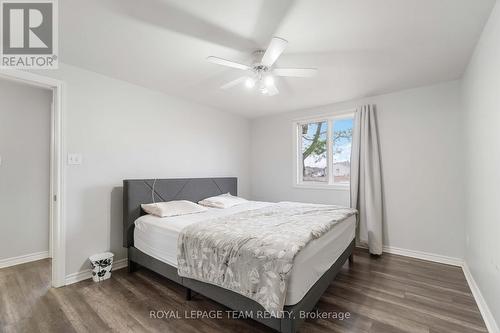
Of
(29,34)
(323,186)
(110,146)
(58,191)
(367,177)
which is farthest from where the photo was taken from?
(323,186)

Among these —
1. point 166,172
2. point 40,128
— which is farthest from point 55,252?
point 40,128

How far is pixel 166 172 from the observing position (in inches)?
135

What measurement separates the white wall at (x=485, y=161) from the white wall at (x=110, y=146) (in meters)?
3.55

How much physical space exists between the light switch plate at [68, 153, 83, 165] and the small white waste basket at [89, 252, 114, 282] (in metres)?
1.10

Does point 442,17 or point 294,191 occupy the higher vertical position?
point 442,17

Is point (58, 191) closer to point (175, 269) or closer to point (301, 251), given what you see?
point (175, 269)

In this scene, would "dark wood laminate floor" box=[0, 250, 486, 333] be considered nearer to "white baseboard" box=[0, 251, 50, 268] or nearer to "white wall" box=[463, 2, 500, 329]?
"white baseboard" box=[0, 251, 50, 268]

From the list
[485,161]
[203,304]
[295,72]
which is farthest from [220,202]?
[485,161]

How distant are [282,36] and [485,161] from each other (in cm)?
206

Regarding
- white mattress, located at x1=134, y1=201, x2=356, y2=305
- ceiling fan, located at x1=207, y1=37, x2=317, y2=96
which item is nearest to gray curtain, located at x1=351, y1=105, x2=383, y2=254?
white mattress, located at x1=134, y1=201, x2=356, y2=305

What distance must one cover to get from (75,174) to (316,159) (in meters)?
3.69

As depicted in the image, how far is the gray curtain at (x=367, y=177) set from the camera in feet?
11.0

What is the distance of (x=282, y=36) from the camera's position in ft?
6.52

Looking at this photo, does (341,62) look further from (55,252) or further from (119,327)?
(55,252)
